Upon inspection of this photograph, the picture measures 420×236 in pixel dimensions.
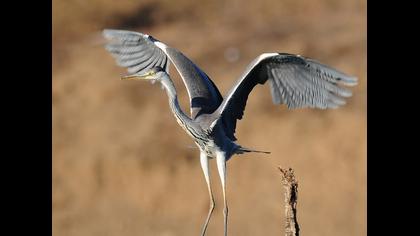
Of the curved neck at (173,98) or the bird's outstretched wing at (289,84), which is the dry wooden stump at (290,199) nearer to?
the bird's outstretched wing at (289,84)

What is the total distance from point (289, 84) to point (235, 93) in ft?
1.19

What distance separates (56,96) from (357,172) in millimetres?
4177

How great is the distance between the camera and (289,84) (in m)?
6.91

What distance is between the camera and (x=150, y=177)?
13.4 metres

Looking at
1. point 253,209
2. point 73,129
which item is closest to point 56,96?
point 73,129

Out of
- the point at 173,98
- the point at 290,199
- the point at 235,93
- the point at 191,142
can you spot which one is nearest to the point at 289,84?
the point at 235,93

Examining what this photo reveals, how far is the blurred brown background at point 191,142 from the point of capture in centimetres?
1295

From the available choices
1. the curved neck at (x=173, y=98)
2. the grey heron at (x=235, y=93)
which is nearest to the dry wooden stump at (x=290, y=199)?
the grey heron at (x=235, y=93)

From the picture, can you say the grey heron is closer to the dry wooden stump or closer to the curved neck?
the curved neck

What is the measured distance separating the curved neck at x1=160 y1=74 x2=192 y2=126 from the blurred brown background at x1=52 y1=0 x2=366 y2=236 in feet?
16.8

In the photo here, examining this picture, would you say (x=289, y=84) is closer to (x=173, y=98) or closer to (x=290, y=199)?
(x=173, y=98)

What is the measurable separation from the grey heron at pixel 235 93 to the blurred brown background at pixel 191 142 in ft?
16.0

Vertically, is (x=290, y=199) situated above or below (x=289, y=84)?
below

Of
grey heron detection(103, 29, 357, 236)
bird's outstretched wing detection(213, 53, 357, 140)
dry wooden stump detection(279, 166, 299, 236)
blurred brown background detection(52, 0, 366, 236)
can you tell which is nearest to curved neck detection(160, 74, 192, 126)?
grey heron detection(103, 29, 357, 236)
